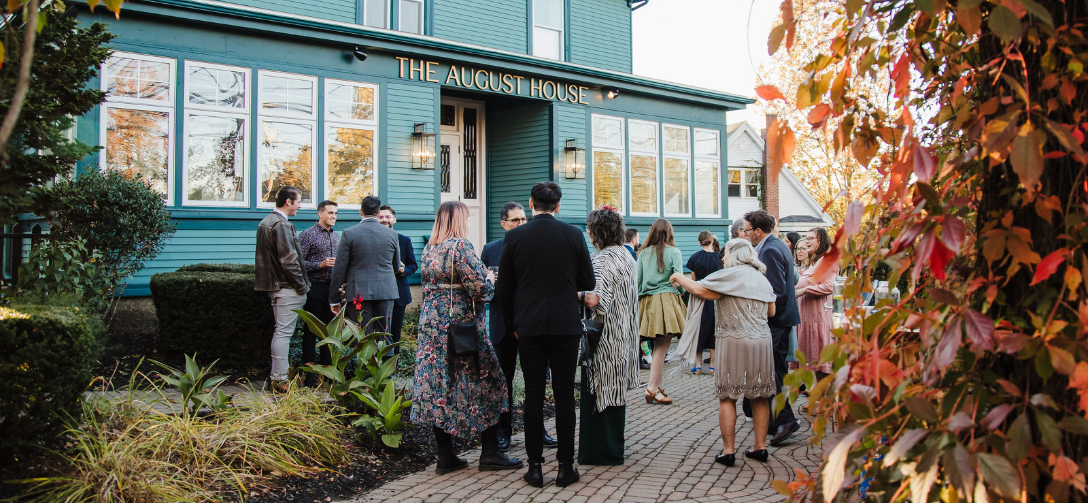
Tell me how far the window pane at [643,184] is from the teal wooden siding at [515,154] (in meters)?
2.30

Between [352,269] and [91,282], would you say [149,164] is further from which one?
[352,269]

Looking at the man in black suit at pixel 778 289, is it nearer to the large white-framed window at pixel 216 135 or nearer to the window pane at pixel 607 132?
the large white-framed window at pixel 216 135

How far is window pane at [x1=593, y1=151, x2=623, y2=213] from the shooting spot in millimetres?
15203

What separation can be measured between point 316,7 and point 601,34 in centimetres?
676

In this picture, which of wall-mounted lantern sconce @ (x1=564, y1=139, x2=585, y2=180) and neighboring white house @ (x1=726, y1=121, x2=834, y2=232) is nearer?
wall-mounted lantern sconce @ (x1=564, y1=139, x2=585, y2=180)

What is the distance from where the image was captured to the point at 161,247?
910 cm

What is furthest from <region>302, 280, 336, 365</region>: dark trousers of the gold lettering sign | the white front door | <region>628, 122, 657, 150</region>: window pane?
<region>628, 122, 657, 150</region>: window pane

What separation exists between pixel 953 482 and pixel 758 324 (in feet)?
14.0

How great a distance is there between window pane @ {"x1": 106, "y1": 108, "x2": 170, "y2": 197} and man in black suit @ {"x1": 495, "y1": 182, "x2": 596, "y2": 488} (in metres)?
6.64

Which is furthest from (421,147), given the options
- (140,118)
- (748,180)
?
(748,180)

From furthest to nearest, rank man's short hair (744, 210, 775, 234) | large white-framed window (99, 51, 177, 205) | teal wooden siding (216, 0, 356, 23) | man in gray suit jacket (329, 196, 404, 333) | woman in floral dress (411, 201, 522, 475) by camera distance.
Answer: teal wooden siding (216, 0, 356, 23)
large white-framed window (99, 51, 177, 205)
man in gray suit jacket (329, 196, 404, 333)
man's short hair (744, 210, 775, 234)
woman in floral dress (411, 201, 522, 475)

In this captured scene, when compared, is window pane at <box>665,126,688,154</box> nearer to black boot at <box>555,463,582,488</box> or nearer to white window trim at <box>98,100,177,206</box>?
white window trim at <box>98,100,177,206</box>

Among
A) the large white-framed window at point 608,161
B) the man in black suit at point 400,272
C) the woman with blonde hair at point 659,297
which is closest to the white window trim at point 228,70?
the man in black suit at point 400,272

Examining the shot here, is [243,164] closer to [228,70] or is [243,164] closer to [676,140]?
[228,70]
